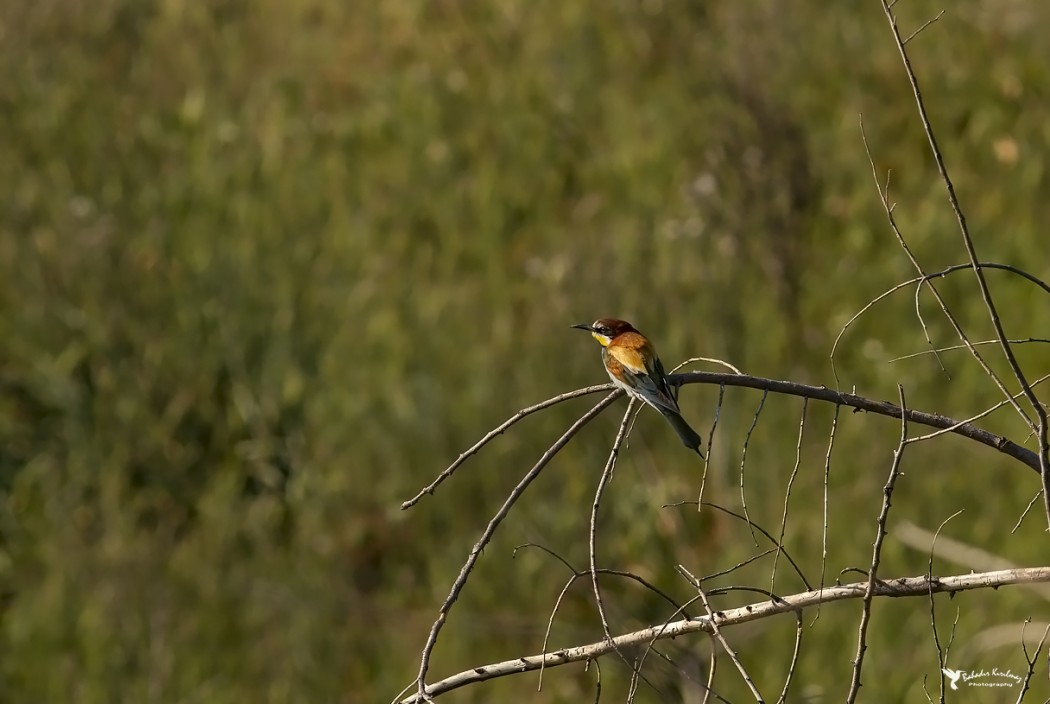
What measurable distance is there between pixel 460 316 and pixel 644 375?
3442mm

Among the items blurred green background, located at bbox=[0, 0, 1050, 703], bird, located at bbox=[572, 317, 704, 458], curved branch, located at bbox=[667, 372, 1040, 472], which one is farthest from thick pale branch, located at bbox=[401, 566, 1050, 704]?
blurred green background, located at bbox=[0, 0, 1050, 703]

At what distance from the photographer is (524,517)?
5.28 metres

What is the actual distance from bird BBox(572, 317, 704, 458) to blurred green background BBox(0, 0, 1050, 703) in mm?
1047

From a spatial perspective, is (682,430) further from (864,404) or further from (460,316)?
(460,316)

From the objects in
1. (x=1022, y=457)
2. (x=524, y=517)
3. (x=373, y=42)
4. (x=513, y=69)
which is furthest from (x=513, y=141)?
(x=1022, y=457)

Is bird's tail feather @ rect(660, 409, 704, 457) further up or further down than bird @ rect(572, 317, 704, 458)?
further down

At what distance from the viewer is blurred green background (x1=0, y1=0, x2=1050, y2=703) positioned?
520 cm

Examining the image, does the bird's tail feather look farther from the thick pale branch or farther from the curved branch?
the thick pale branch

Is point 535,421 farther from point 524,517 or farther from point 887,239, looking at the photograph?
point 887,239

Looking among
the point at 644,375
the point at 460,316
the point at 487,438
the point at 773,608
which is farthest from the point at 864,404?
the point at 460,316

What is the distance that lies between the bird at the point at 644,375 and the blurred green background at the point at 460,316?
1.05m

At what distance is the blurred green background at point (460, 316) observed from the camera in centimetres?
520

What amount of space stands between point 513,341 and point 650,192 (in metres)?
1.42

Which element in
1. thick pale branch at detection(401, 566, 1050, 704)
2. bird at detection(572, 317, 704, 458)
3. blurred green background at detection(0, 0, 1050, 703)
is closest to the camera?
thick pale branch at detection(401, 566, 1050, 704)
